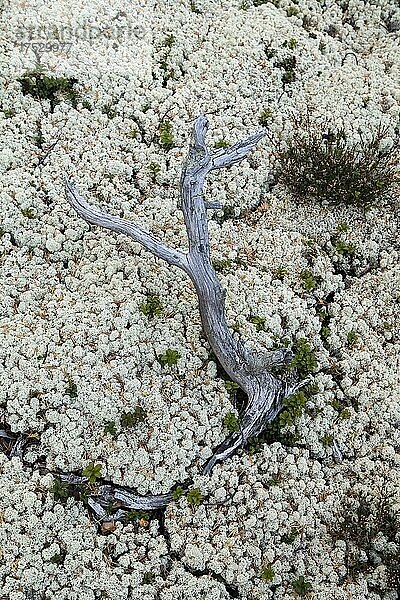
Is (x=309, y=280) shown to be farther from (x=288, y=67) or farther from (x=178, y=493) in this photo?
(x=288, y=67)

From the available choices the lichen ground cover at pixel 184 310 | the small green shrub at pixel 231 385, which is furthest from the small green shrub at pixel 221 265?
the small green shrub at pixel 231 385

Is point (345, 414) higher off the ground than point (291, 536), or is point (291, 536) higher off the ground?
point (345, 414)

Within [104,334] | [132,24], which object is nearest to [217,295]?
[104,334]

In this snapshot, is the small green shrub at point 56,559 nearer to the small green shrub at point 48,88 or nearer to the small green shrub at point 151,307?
the small green shrub at point 151,307

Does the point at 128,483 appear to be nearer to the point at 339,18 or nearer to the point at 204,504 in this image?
the point at 204,504

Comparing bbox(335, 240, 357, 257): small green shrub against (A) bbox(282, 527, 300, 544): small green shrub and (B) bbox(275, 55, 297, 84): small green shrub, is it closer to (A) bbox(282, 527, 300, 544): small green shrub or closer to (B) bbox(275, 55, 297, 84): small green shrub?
(B) bbox(275, 55, 297, 84): small green shrub

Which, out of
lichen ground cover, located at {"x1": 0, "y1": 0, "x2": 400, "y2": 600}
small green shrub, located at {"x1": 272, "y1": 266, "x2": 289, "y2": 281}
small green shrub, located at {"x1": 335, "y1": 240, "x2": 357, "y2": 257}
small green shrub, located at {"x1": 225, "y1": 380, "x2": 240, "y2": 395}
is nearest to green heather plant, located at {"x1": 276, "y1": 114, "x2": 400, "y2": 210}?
small green shrub, located at {"x1": 335, "y1": 240, "x2": 357, "y2": 257}

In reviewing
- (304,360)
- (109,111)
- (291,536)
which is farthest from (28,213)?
(291,536)
